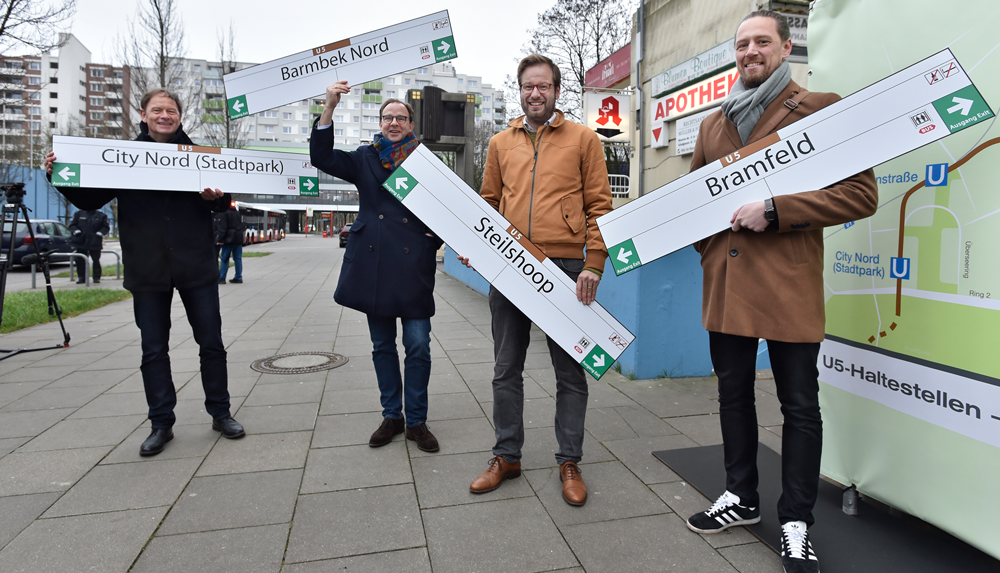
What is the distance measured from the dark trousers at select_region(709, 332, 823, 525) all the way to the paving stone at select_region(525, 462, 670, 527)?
0.46 metres

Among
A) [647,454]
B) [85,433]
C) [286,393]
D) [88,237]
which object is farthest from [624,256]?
[88,237]

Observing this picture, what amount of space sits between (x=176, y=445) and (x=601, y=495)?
2.48 m

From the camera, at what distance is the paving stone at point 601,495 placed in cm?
264

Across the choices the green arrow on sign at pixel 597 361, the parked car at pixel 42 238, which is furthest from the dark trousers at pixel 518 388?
the parked car at pixel 42 238

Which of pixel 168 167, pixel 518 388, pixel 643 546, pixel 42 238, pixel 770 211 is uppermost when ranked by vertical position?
pixel 168 167

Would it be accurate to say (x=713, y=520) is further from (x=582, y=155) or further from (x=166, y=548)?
(x=166, y=548)

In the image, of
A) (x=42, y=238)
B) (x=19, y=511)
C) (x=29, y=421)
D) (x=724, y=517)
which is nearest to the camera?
(x=724, y=517)

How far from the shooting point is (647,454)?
132 inches

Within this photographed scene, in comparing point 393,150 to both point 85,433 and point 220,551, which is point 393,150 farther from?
point 85,433

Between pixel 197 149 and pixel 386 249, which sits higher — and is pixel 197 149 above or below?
above

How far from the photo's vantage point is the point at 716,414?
4.07 metres

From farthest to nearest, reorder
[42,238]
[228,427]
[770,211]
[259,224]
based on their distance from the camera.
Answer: [259,224] → [42,238] → [228,427] → [770,211]

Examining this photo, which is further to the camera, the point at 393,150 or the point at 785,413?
the point at 393,150

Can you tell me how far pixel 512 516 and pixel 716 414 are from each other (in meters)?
2.06
